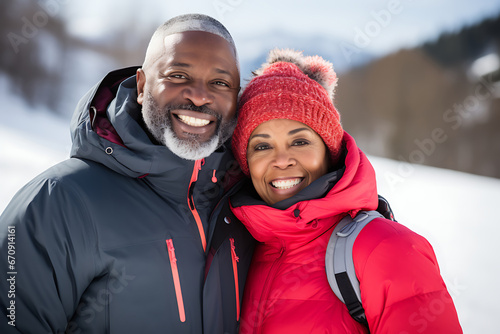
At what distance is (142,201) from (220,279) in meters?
0.50

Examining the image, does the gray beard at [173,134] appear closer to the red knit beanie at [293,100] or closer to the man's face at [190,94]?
the man's face at [190,94]

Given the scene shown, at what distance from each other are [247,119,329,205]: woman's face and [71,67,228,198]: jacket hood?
0.33 m

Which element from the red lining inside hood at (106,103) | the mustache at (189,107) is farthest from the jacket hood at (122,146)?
the mustache at (189,107)

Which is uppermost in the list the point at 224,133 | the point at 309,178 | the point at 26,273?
the point at 224,133

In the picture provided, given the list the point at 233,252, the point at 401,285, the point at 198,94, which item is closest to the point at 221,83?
the point at 198,94

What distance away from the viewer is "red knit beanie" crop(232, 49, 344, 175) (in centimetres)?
181

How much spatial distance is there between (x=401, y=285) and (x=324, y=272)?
352mm

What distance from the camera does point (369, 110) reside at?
1642 cm

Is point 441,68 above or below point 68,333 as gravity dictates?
above

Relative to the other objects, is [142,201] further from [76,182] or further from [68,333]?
[68,333]

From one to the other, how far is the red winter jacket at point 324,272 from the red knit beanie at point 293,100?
183 millimetres

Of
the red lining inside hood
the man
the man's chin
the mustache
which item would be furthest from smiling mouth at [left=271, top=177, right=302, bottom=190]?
the red lining inside hood

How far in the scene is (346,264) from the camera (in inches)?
58.2

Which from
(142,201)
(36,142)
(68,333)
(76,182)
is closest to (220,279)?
(142,201)
